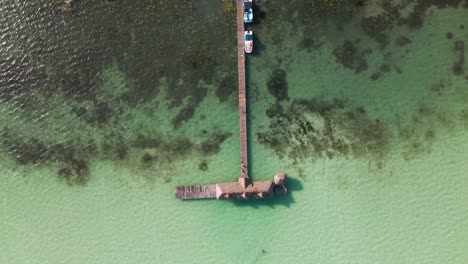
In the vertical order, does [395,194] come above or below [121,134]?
below

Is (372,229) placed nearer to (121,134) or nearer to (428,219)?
(428,219)

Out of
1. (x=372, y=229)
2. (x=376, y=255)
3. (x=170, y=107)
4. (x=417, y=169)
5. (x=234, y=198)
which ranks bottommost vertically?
(x=376, y=255)

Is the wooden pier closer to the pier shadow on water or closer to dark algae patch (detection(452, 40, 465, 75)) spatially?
the pier shadow on water

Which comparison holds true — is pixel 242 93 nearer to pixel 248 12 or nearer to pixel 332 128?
pixel 248 12

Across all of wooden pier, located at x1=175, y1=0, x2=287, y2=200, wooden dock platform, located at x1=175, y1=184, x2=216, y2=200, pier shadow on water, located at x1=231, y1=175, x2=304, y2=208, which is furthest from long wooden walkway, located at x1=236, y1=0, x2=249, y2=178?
wooden dock platform, located at x1=175, y1=184, x2=216, y2=200

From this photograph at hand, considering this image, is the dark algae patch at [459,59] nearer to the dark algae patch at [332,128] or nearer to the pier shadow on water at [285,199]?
the dark algae patch at [332,128]

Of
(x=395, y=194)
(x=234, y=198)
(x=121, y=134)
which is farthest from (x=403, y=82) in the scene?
(x=121, y=134)

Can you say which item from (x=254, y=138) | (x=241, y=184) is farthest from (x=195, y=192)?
(x=254, y=138)
